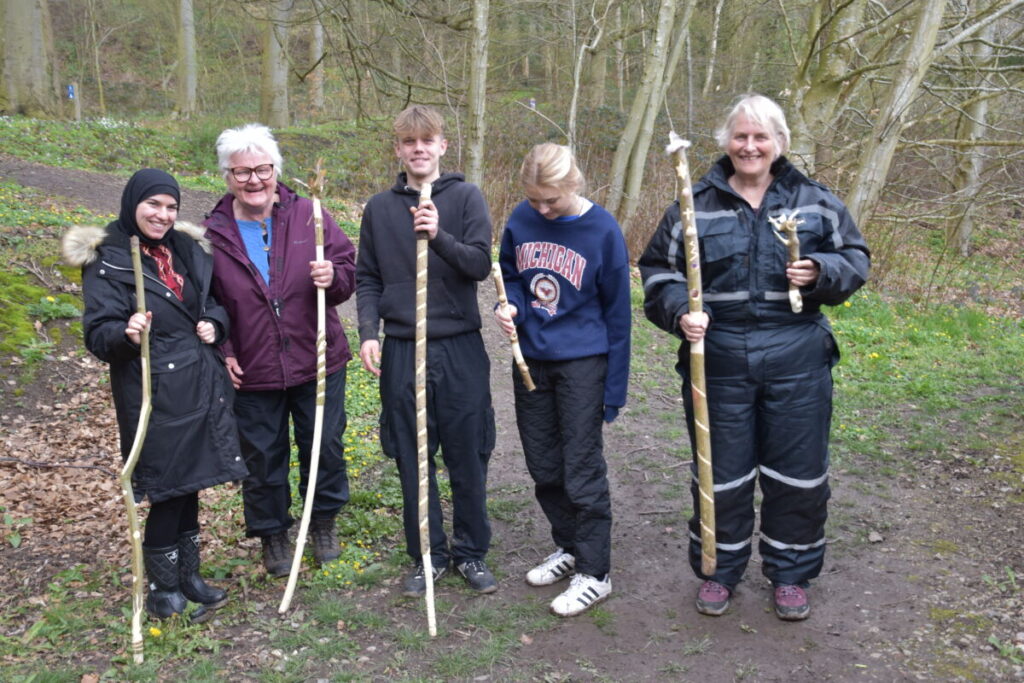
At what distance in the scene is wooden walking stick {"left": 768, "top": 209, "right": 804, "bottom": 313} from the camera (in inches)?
129

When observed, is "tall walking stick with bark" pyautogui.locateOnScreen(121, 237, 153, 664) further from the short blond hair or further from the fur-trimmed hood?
the short blond hair

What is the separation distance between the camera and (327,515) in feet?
14.0

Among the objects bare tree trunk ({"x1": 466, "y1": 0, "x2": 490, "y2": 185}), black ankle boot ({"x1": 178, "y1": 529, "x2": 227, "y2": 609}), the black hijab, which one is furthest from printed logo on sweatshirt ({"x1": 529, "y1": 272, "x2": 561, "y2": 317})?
bare tree trunk ({"x1": 466, "y1": 0, "x2": 490, "y2": 185})

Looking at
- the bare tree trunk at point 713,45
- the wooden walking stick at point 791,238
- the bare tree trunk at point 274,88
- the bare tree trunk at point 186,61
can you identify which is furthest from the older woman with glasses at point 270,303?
the bare tree trunk at point 186,61

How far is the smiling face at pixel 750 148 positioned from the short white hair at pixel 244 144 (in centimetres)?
197

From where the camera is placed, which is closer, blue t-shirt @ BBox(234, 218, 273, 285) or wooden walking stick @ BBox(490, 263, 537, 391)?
wooden walking stick @ BBox(490, 263, 537, 391)

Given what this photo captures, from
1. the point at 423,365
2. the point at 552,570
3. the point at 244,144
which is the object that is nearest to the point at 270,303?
the point at 244,144

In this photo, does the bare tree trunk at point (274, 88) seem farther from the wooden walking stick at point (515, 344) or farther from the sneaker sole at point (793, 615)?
the sneaker sole at point (793, 615)

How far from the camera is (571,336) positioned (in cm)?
369

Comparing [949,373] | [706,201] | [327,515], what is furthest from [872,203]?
[327,515]

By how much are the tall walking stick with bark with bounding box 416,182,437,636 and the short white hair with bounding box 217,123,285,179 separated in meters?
0.72

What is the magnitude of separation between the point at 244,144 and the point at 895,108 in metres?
8.44

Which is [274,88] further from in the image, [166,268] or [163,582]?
[163,582]

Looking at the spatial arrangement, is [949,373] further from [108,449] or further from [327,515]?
[108,449]
